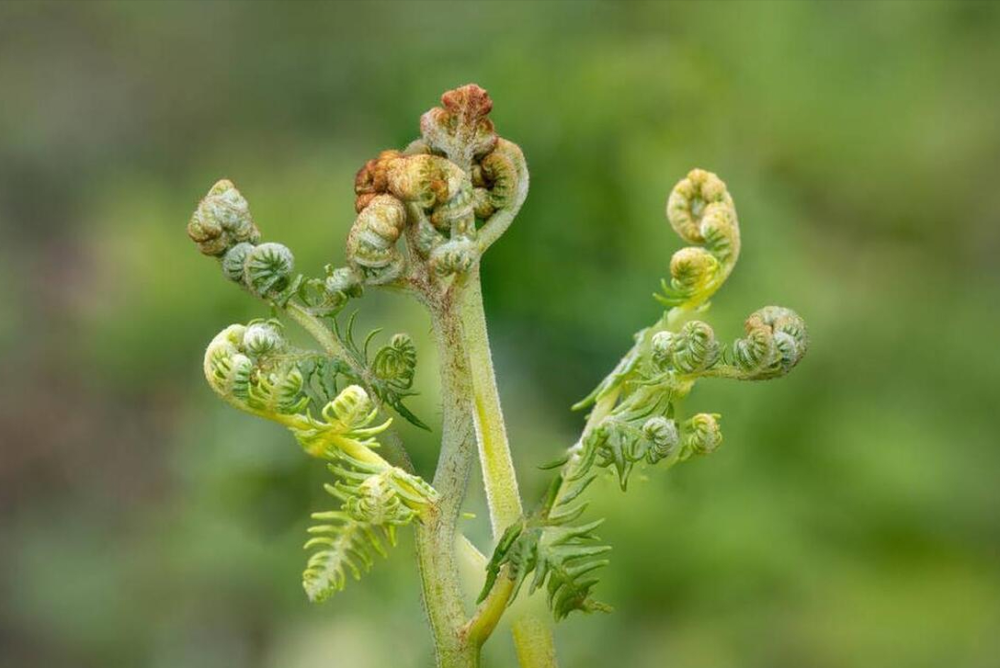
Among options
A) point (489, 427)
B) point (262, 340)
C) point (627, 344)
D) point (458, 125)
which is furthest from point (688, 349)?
point (627, 344)

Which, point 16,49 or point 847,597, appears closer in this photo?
point 847,597

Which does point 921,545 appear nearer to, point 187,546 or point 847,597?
point 847,597

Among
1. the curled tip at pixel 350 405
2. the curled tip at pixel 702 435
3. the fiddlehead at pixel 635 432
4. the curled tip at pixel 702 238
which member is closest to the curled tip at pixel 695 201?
the curled tip at pixel 702 238

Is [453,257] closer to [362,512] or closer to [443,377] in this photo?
[443,377]

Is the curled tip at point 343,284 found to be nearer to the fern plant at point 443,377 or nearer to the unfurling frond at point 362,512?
the fern plant at point 443,377

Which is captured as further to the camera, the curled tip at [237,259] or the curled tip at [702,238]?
the curled tip at [702,238]

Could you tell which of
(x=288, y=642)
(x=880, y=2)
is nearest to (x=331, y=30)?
(x=880, y=2)

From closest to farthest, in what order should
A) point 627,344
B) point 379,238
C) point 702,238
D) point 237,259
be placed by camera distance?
point 379,238
point 237,259
point 702,238
point 627,344
